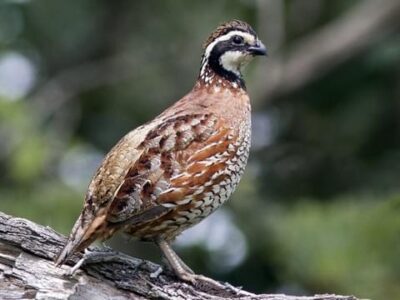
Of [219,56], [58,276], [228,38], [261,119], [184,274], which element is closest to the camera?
[58,276]

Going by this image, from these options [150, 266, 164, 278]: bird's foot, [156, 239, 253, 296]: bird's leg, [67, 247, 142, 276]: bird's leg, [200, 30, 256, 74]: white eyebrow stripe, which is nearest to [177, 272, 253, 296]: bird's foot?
[156, 239, 253, 296]: bird's leg

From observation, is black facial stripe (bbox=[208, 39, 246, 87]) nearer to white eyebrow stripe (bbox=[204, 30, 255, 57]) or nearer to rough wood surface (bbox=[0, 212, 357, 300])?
white eyebrow stripe (bbox=[204, 30, 255, 57])

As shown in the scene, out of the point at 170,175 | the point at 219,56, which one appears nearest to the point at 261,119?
the point at 219,56

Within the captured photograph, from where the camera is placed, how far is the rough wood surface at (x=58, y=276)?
681 cm

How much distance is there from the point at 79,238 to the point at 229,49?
154 cm

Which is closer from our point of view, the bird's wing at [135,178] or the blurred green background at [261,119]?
the bird's wing at [135,178]

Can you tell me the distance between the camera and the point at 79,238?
693cm

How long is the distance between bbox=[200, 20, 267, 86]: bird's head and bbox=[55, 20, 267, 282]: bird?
0.61 feet

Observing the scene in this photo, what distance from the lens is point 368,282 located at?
10.4 meters

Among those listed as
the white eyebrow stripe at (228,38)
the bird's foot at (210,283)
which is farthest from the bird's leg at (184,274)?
the white eyebrow stripe at (228,38)

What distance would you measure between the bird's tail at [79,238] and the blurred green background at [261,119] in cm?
312

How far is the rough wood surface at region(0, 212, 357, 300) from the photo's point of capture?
6.81 meters

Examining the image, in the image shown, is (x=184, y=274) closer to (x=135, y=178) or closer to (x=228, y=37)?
(x=135, y=178)

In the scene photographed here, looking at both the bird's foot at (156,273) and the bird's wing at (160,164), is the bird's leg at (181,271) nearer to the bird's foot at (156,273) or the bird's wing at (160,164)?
the bird's foot at (156,273)
